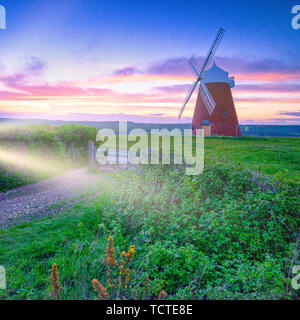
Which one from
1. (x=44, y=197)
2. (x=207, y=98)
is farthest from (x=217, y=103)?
(x=44, y=197)

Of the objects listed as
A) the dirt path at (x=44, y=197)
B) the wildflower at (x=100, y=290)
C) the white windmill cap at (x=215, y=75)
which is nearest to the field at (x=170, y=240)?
the wildflower at (x=100, y=290)

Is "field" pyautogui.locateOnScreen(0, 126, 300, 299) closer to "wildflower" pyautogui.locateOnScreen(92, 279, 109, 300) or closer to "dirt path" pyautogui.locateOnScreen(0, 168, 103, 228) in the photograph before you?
"wildflower" pyautogui.locateOnScreen(92, 279, 109, 300)

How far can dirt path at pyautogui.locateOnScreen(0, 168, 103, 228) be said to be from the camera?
5691mm

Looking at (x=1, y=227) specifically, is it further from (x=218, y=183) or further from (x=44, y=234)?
(x=218, y=183)

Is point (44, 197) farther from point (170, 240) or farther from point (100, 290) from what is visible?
point (100, 290)

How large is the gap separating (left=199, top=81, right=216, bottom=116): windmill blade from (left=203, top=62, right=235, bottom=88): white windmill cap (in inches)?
29.3

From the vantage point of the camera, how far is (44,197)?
6.94m

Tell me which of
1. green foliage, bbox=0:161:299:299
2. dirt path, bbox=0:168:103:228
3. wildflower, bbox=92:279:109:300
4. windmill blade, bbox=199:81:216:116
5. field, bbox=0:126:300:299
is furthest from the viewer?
windmill blade, bbox=199:81:216:116

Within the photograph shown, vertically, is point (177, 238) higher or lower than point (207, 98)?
lower

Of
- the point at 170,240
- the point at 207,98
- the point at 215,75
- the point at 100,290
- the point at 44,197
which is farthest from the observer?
the point at 215,75

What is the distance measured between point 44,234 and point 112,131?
963cm

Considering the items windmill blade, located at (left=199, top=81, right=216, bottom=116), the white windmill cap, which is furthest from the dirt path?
the white windmill cap

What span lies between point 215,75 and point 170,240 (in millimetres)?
20507

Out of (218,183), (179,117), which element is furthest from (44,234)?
(179,117)
